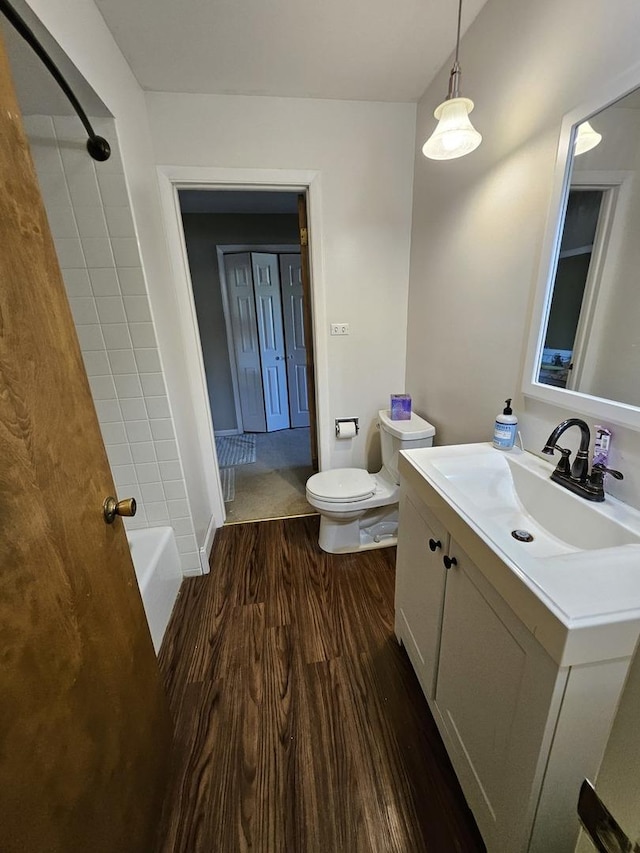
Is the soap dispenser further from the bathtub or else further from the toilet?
the bathtub

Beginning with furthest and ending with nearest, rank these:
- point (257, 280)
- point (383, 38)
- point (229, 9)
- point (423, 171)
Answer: point (257, 280)
point (423, 171)
point (383, 38)
point (229, 9)

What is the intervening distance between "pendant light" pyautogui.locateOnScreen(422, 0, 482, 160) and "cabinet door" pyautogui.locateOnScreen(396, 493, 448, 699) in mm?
1158

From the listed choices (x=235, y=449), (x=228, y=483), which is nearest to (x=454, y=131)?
(x=228, y=483)

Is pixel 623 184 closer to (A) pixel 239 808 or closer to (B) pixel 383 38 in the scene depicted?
(B) pixel 383 38

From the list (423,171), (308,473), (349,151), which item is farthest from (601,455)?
(308,473)

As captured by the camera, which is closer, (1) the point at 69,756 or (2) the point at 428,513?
(1) the point at 69,756

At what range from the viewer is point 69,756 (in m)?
0.57

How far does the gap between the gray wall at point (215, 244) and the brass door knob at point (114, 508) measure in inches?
122

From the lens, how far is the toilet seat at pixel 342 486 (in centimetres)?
182

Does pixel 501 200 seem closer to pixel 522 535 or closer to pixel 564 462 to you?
pixel 564 462

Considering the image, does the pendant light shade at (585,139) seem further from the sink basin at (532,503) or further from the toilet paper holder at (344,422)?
the toilet paper holder at (344,422)

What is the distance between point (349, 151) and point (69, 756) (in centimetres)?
247

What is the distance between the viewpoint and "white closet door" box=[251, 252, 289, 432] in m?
3.56

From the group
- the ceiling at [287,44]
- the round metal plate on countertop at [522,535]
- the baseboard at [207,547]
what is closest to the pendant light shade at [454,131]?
the ceiling at [287,44]
